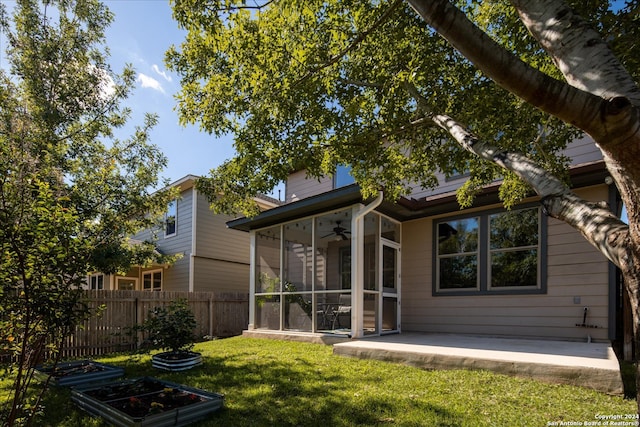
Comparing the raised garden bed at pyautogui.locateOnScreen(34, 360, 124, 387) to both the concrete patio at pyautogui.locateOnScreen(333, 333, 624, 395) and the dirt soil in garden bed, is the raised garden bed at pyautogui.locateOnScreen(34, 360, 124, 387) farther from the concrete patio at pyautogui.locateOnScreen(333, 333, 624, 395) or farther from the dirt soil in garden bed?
the concrete patio at pyautogui.locateOnScreen(333, 333, 624, 395)

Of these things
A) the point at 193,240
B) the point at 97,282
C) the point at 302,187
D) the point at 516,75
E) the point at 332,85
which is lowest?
the point at 97,282

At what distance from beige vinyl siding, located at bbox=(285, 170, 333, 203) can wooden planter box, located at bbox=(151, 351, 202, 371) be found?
7.14 meters

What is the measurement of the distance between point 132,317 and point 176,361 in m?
4.08

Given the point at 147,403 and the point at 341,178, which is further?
the point at 341,178

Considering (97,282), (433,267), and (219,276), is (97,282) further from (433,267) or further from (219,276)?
(433,267)

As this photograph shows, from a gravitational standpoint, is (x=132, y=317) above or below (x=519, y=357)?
below

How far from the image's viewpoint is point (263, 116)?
495 centimetres

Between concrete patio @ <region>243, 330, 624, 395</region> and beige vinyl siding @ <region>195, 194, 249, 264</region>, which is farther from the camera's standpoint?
beige vinyl siding @ <region>195, 194, 249, 264</region>

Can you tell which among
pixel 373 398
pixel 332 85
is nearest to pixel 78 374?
pixel 373 398

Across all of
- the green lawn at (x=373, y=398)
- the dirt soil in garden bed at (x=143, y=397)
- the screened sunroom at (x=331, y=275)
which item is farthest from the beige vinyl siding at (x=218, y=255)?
the dirt soil in garden bed at (x=143, y=397)

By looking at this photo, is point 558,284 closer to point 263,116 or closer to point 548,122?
point 548,122

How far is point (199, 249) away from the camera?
13.7 meters

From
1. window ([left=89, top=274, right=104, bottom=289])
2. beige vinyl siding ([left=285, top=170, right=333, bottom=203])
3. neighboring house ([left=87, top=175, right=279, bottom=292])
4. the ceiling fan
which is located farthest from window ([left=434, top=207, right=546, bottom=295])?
window ([left=89, top=274, right=104, bottom=289])

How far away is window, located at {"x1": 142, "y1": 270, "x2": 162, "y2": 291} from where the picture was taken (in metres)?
15.8
